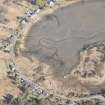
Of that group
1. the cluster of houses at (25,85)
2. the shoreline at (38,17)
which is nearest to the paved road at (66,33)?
the shoreline at (38,17)

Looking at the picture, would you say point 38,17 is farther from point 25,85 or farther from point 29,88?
point 29,88

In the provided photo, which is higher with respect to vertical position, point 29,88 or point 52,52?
point 52,52

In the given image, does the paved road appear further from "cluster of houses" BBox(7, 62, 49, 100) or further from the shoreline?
"cluster of houses" BBox(7, 62, 49, 100)

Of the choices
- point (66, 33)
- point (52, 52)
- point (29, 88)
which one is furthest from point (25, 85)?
point (66, 33)

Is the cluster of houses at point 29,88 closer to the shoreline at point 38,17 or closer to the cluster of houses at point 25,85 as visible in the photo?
the cluster of houses at point 25,85

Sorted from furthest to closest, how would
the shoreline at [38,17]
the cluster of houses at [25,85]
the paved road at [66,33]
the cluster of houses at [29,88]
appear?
the shoreline at [38,17], the paved road at [66,33], the cluster of houses at [25,85], the cluster of houses at [29,88]

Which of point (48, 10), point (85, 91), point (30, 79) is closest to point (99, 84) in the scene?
point (85, 91)

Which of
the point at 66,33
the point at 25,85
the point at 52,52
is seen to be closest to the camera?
the point at 25,85

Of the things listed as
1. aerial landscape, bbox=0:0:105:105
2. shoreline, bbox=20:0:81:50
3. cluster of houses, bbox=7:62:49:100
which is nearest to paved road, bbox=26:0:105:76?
aerial landscape, bbox=0:0:105:105
